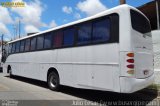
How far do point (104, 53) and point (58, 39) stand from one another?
133 inches

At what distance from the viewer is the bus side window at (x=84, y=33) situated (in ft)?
26.9

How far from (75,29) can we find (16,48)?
25.5 feet

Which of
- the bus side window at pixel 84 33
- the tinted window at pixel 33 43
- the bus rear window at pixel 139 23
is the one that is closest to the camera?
the bus rear window at pixel 139 23

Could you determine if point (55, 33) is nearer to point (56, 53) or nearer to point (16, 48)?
point (56, 53)

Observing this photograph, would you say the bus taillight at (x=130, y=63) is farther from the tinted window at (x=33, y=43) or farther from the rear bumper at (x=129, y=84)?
the tinted window at (x=33, y=43)

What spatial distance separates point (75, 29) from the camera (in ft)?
29.8

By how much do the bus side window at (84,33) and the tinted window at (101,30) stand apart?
29 centimetres

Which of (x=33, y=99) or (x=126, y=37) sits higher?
(x=126, y=37)

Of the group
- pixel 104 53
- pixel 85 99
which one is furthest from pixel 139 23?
pixel 85 99

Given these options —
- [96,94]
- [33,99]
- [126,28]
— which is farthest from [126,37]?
[33,99]

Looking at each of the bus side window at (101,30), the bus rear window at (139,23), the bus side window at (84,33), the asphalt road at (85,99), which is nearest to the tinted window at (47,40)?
the bus side window at (84,33)

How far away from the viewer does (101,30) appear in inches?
302

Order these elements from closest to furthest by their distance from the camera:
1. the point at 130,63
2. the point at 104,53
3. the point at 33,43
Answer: the point at 130,63
the point at 104,53
the point at 33,43

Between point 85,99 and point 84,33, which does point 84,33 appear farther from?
point 85,99
